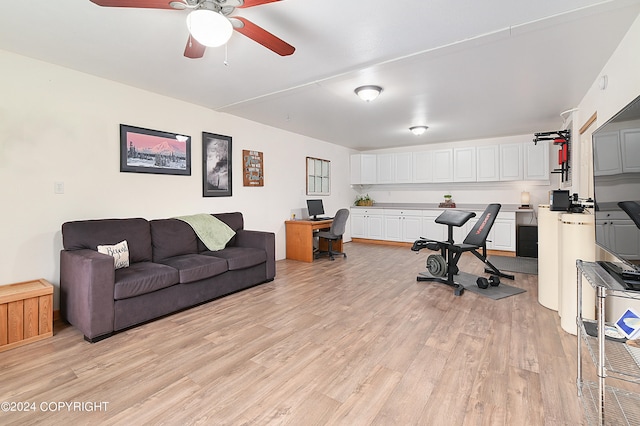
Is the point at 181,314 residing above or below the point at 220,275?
below

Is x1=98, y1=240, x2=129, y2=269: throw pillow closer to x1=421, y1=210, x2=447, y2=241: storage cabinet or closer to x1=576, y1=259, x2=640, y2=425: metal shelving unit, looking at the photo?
x1=576, y1=259, x2=640, y2=425: metal shelving unit

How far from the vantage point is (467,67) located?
2984 millimetres

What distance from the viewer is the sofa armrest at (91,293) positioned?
2.41 m

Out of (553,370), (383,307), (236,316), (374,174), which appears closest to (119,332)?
(236,316)

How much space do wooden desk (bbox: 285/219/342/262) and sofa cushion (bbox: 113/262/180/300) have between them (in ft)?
8.70

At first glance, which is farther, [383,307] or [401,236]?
[401,236]

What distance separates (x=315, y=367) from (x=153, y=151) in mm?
3129

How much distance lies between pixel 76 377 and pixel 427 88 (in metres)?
4.10

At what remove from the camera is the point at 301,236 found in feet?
17.9

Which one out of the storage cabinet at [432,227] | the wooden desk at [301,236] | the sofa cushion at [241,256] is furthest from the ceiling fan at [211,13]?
the storage cabinet at [432,227]

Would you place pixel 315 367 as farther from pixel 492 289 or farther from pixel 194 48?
pixel 492 289

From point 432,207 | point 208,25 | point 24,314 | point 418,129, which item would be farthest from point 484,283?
point 24,314

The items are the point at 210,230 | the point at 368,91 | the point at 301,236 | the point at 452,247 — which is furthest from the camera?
the point at 301,236

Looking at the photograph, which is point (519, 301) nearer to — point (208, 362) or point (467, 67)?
point (467, 67)
